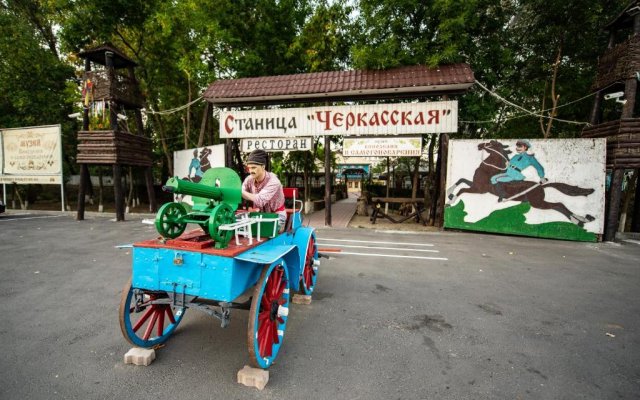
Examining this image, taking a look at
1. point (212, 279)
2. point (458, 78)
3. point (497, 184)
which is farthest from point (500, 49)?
point (212, 279)

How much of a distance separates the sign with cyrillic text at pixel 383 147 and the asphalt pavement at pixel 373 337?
5295mm

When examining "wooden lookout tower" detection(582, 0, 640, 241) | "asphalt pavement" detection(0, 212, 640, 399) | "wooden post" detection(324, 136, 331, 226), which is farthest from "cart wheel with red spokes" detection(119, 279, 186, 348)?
"wooden lookout tower" detection(582, 0, 640, 241)

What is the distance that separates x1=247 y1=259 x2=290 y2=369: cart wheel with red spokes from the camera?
7.82 ft

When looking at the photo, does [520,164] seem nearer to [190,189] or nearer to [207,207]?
[207,207]

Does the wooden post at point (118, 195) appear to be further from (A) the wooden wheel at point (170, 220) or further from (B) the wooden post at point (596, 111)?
(B) the wooden post at point (596, 111)

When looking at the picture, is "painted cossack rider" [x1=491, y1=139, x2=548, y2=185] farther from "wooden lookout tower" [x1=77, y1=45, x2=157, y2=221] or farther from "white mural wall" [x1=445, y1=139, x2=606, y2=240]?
"wooden lookout tower" [x1=77, y1=45, x2=157, y2=221]

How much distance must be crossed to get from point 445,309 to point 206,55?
1569 centimetres

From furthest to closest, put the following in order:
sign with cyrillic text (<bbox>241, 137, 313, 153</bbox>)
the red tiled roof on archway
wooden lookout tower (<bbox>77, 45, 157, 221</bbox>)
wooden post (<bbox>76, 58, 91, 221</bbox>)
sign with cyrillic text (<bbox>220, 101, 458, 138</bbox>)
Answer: wooden post (<bbox>76, 58, 91, 221</bbox>), wooden lookout tower (<bbox>77, 45, 157, 221</bbox>), sign with cyrillic text (<bbox>241, 137, 313, 153</bbox>), sign with cyrillic text (<bbox>220, 101, 458, 138</bbox>), the red tiled roof on archway

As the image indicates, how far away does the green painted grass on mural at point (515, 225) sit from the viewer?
866cm

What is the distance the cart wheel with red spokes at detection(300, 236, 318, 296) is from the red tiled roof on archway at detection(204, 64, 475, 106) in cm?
739

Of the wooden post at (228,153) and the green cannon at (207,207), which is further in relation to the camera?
the wooden post at (228,153)

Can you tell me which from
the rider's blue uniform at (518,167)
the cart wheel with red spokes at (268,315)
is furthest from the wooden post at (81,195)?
the rider's blue uniform at (518,167)

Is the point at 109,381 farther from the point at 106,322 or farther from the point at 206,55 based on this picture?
the point at 206,55

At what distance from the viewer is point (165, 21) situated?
43.5ft
